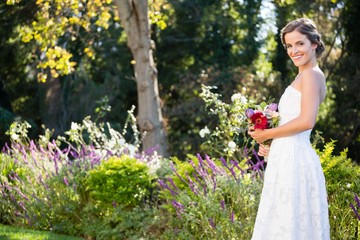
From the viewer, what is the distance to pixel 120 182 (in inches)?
287

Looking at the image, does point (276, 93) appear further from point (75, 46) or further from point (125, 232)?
point (125, 232)

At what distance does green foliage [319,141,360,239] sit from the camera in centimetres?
566

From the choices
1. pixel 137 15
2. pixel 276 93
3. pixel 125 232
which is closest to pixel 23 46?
pixel 276 93

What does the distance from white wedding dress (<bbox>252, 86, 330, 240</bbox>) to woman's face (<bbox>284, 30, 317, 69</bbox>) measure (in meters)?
0.18

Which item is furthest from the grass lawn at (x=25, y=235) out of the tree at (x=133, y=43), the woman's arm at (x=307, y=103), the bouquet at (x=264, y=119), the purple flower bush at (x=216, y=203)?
the tree at (x=133, y=43)

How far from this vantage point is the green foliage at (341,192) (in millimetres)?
5656

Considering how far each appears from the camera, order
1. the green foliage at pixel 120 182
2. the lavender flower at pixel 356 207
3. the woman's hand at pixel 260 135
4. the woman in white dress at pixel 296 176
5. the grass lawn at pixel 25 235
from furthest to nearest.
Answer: the green foliage at pixel 120 182 < the grass lawn at pixel 25 235 < the lavender flower at pixel 356 207 < the woman's hand at pixel 260 135 < the woman in white dress at pixel 296 176

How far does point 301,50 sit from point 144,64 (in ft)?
25.1

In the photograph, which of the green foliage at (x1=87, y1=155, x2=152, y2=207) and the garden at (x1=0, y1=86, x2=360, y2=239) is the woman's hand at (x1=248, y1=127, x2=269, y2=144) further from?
the green foliage at (x1=87, y1=155, x2=152, y2=207)

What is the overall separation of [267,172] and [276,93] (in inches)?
530

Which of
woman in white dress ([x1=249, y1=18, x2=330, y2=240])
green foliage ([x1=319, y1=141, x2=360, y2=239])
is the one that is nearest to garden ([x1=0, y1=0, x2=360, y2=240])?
green foliage ([x1=319, y1=141, x2=360, y2=239])

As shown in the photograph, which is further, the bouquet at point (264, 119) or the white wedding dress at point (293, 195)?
the bouquet at point (264, 119)

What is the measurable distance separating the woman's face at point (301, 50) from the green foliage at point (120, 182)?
355cm

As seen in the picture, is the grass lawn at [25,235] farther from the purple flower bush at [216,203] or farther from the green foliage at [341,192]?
the green foliage at [341,192]
